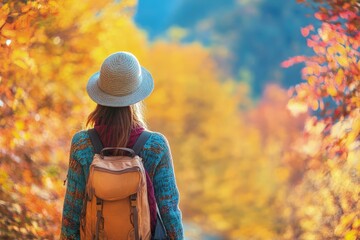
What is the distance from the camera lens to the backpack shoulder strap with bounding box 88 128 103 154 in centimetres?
318

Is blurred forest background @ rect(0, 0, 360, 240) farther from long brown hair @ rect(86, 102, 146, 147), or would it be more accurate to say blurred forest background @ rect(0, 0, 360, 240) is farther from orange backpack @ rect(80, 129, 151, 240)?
orange backpack @ rect(80, 129, 151, 240)

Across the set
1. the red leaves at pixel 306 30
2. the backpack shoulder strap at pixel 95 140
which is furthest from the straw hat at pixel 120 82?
the red leaves at pixel 306 30

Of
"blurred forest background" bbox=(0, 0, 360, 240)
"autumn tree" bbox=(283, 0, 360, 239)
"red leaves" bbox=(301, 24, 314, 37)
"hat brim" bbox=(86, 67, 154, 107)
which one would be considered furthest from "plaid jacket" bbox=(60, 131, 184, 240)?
"red leaves" bbox=(301, 24, 314, 37)

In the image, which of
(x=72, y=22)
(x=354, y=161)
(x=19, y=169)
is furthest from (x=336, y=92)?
(x=72, y=22)

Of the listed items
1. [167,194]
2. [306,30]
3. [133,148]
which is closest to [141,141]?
[133,148]

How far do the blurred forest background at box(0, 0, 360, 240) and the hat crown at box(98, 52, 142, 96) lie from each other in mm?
1574

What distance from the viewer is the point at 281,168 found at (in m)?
45.9

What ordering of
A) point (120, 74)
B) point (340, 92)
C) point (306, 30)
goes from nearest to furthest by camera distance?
point (120, 74) < point (340, 92) < point (306, 30)

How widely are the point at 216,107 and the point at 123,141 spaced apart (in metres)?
44.2

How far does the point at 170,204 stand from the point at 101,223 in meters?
0.33

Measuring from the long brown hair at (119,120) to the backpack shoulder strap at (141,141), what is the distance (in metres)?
0.05

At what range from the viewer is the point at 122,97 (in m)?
3.23

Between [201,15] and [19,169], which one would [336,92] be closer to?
[19,169]

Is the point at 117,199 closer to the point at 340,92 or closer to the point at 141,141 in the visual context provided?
the point at 141,141
